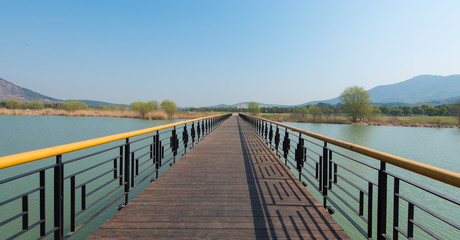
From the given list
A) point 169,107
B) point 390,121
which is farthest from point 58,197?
point 390,121

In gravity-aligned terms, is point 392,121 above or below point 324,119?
below

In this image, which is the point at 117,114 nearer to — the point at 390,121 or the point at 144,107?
the point at 144,107

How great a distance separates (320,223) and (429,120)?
4540 cm

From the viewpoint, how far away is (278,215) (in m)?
2.37

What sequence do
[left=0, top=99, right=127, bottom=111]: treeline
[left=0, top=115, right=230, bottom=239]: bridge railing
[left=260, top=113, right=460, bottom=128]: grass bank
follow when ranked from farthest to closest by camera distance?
[left=0, top=99, right=127, bottom=111]: treeline < [left=260, top=113, right=460, bottom=128]: grass bank < [left=0, top=115, right=230, bottom=239]: bridge railing

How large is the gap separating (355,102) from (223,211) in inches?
1623

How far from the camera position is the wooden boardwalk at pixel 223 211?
2.03m

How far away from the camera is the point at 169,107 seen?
37.3 m

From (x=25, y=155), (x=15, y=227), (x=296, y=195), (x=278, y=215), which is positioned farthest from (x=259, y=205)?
(x=15, y=227)

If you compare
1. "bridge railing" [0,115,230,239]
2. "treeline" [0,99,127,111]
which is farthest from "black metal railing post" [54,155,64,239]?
"treeline" [0,99,127,111]

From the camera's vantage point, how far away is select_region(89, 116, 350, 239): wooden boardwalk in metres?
2.03

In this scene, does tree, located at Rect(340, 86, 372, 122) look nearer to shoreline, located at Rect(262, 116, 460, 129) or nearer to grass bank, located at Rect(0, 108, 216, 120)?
shoreline, located at Rect(262, 116, 460, 129)

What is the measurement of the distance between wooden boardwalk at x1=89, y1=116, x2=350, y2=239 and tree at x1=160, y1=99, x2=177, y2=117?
34.5 meters

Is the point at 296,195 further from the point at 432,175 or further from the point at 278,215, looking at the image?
the point at 432,175
